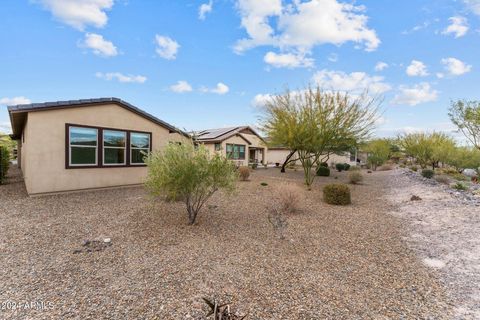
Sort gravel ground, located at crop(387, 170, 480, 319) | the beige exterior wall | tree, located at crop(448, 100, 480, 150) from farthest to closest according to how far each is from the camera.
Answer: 1. tree, located at crop(448, 100, 480, 150)
2. the beige exterior wall
3. gravel ground, located at crop(387, 170, 480, 319)

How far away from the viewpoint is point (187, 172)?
6.01 meters

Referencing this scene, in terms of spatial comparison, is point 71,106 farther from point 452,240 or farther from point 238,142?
point 238,142

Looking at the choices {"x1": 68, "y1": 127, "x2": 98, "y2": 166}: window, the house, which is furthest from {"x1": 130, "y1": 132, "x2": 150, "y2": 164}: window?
{"x1": 68, "y1": 127, "x2": 98, "y2": 166}: window

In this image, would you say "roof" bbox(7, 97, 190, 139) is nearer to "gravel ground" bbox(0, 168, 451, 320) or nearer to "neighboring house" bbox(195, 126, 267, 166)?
"gravel ground" bbox(0, 168, 451, 320)

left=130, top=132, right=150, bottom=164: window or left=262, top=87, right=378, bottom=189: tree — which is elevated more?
left=262, top=87, right=378, bottom=189: tree

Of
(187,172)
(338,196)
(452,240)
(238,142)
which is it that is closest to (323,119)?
(338,196)

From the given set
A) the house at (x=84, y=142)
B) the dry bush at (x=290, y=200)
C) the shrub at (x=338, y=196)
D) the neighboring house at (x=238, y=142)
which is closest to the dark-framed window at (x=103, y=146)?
the house at (x=84, y=142)

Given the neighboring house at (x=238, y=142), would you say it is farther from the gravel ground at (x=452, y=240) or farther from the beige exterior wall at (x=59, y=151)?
the gravel ground at (x=452, y=240)

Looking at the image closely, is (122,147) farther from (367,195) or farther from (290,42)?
(367,195)

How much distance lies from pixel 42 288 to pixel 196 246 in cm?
269

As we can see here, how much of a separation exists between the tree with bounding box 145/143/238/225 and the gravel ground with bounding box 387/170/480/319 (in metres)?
4.91

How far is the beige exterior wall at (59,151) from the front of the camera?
966 centimetres

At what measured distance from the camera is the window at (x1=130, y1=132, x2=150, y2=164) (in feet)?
42.5

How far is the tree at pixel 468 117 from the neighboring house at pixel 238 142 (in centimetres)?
1669
